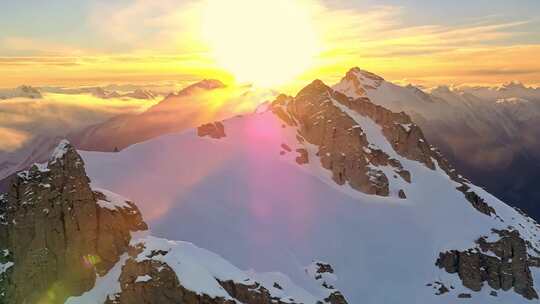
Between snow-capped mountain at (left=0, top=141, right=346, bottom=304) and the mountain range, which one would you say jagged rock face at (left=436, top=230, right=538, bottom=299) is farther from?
snow-capped mountain at (left=0, top=141, right=346, bottom=304)

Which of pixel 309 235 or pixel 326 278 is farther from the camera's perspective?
pixel 309 235

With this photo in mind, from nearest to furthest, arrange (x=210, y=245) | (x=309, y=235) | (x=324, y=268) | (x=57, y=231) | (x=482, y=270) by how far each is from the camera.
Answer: (x=57, y=231) < (x=210, y=245) < (x=324, y=268) < (x=309, y=235) < (x=482, y=270)

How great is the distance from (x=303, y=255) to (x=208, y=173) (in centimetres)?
3737

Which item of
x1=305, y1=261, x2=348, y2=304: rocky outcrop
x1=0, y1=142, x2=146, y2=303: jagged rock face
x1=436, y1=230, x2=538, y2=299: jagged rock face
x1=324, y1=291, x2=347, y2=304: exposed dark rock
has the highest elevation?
x1=436, y1=230, x2=538, y2=299: jagged rock face

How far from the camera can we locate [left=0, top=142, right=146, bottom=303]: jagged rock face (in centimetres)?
12988

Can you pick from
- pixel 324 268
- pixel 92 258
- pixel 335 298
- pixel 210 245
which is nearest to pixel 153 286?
pixel 92 258

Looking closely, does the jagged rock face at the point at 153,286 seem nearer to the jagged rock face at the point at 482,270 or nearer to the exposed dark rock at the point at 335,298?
the exposed dark rock at the point at 335,298

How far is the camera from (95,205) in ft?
466

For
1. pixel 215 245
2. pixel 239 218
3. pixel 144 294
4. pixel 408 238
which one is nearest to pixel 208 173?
pixel 239 218

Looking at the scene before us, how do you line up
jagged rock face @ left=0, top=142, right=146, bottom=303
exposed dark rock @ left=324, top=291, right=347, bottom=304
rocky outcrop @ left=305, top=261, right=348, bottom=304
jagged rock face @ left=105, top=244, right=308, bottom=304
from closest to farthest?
jagged rock face @ left=105, top=244, right=308, bottom=304 < jagged rock face @ left=0, top=142, right=146, bottom=303 < exposed dark rock @ left=324, top=291, right=347, bottom=304 < rocky outcrop @ left=305, top=261, right=348, bottom=304

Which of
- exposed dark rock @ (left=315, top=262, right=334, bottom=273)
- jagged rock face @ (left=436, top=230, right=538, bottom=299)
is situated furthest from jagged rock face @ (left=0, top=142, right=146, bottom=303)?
jagged rock face @ (left=436, top=230, right=538, bottom=299)

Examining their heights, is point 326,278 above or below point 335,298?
above

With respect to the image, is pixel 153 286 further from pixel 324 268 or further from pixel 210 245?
pixel 324 268

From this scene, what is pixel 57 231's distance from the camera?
13625 cm
